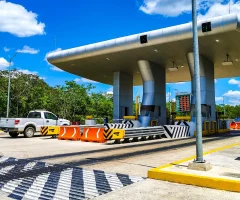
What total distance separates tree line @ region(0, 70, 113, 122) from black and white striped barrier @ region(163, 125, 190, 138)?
85.6 feet

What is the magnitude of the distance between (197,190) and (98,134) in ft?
37.2

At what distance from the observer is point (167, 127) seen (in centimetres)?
1956

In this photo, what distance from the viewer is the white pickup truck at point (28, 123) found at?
1891 cm

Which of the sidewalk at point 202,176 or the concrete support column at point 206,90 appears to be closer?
the sidewalk at point 202,176

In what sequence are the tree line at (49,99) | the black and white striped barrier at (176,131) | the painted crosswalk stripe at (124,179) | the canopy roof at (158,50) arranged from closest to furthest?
the painted crosswalk stripe at (124,179)
the canopy roof at (158,50)
the black and white striped barrier at (176,131)
the tree line at (49,99)

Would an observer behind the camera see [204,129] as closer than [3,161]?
No

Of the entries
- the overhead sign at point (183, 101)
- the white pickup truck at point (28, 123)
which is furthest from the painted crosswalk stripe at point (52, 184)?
the overhead sign at point (183, 101)

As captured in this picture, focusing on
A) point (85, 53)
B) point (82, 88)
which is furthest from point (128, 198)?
point (82, 88)

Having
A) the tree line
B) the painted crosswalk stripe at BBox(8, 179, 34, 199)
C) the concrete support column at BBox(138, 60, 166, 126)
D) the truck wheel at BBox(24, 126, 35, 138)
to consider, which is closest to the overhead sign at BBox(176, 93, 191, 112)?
the concrete support column at BBox(138, 60, 166, 126)

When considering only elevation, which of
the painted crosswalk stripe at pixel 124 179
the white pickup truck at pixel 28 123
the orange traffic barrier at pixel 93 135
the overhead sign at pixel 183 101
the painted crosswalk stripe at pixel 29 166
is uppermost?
the overhead sign at pixel 183 101

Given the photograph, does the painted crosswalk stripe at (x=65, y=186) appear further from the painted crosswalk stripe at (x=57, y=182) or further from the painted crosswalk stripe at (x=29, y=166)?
the painted crosswalk stripe at (x=29, y=166)

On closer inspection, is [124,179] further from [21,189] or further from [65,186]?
[21,189]

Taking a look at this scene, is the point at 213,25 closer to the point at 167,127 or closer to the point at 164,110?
the point at 167,127

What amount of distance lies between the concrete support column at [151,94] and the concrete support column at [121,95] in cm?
491
